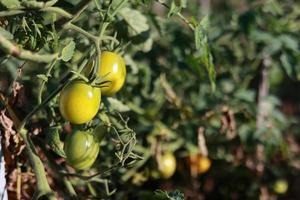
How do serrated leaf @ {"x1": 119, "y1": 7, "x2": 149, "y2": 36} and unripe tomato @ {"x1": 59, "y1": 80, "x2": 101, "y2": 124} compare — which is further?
serrated leaf @ {"x1": 119, "y1": 7, "x2": 149, "y2": 36}

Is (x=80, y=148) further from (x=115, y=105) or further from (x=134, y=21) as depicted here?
(x=134, y=21)

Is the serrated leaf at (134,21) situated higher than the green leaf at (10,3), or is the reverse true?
the green leaf at (10,3)

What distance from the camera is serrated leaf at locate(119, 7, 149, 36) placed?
157cm

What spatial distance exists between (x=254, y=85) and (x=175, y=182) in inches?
20.4

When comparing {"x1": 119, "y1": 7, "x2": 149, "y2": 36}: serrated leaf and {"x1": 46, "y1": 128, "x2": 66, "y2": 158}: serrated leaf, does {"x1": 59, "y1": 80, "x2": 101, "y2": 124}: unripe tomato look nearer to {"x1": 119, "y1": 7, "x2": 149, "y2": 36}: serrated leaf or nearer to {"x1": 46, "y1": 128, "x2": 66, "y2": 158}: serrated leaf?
{"x1": 46, "y1": 128, "x2": 66, "y2": 158}: serrated leaf

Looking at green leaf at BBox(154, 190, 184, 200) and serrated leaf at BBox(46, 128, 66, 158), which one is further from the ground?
serrated leaf at BBox(46, 128, 66, 158)

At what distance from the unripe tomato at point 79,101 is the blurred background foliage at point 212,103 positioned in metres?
0.45

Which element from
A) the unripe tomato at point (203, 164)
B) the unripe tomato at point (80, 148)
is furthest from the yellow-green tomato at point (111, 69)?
the unripe tomato at point (203, 164)

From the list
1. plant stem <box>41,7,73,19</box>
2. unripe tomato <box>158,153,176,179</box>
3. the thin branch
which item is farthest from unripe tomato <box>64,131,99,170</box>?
the thin branch

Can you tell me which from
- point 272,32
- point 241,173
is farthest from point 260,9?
point 241,173

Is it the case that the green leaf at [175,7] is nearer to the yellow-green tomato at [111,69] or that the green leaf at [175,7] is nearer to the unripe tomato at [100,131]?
the yellow-green tomato at [111,69]

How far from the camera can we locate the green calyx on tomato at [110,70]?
1231mm

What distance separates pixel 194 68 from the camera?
196 cm

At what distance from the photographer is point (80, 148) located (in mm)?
1259
